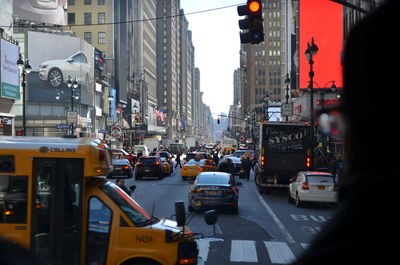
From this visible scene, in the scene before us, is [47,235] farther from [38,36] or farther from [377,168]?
[38,36]

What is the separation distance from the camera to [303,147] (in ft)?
85.6

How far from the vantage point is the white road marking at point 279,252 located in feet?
35.4

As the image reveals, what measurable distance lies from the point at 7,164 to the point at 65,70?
7311cm

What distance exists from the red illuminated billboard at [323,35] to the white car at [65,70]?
35122 millimetres

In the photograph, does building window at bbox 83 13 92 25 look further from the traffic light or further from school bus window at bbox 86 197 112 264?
school bus window at bbox 86 197 112 264

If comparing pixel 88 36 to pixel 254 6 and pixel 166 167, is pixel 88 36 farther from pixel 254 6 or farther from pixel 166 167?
pixel 254 6

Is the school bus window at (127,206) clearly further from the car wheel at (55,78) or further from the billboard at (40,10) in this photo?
the billboard at (40,10)

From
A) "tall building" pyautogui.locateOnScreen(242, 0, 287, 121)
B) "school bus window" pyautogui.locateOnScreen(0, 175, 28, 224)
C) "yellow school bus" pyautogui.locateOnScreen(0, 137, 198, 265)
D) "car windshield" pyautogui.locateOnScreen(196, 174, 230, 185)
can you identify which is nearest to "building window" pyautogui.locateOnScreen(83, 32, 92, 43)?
"tall building" pyautogui.locateOnScreen(242, 0, 287, 121)

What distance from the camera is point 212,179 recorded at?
1870cm

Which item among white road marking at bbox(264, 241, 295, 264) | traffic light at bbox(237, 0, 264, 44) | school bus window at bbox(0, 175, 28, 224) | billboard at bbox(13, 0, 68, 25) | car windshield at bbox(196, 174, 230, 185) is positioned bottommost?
white road marking at bbox(264, 241, 295, 264)

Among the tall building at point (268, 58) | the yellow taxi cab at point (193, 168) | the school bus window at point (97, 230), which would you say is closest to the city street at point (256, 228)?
the school bus window at point (97, 230)

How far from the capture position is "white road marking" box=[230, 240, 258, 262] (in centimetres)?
1090

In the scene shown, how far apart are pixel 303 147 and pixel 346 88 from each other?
25103 mm

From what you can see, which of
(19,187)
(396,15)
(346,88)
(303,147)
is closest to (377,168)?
(346,88)
